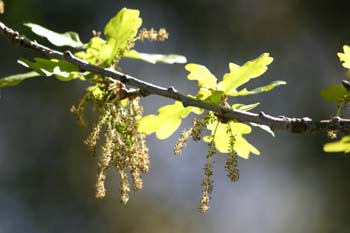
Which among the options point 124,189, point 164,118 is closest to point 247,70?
point 164,118

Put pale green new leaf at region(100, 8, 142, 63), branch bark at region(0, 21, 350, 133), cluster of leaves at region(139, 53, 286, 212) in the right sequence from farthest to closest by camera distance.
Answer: pale green new leaf at region(100, 8, 142, 63)
cluster of leaves at region(139, 53, 286, 212)
branch bark at region(0, 21, 350, 133)

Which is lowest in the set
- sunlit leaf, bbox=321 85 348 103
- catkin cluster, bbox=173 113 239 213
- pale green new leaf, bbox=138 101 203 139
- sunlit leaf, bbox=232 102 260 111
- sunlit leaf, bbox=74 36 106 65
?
catkin cluster, bbox=173 113 239 213

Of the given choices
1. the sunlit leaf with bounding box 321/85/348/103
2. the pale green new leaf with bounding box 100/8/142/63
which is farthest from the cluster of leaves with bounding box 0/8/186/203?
the sunlit leaf with bounding box 321/85/348/103

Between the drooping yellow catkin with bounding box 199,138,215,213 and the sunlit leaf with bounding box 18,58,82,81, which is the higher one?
the sunlit leaf with bounding box 18,58,82,81

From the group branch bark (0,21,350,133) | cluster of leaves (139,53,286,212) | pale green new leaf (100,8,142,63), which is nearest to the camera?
branch bark (0,21,350,133)

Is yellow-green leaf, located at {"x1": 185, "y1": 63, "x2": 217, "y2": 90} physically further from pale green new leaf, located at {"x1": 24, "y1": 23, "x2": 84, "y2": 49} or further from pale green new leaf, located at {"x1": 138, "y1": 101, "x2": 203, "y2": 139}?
pale green new leaf, located at {"x1": 24, "y1": 23, "x2": 84, "y2": 49}

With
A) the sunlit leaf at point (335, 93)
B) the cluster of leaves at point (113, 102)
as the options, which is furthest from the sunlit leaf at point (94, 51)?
the sunlit leaf at point (335, 93)

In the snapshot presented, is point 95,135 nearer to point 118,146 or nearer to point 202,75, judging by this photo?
point 118,146
